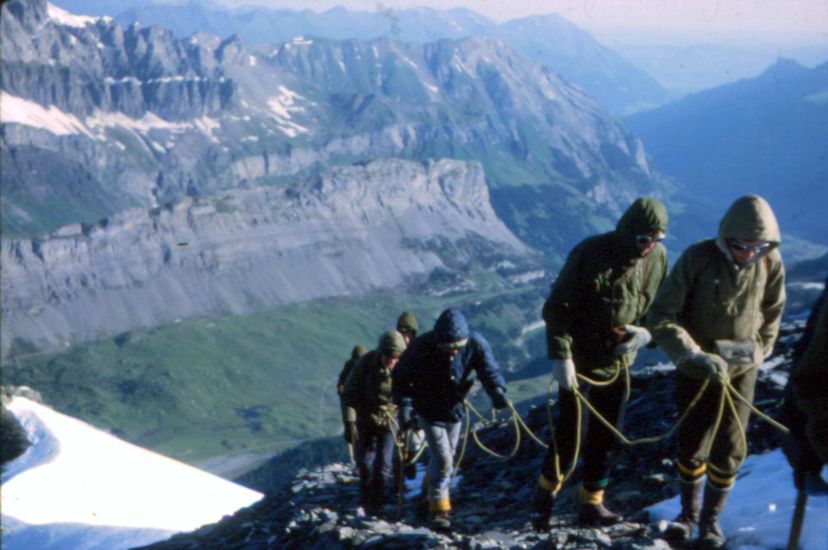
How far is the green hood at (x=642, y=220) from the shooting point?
29.1 ft

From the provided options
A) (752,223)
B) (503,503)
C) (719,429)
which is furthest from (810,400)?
(503,503)

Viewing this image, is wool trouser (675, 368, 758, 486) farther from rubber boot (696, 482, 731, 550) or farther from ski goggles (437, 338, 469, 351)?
ski goggles (437, 338, 469, 351)

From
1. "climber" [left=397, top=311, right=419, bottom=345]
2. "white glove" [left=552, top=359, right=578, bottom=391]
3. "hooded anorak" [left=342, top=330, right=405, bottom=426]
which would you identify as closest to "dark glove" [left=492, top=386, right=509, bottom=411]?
"white glove" [left=552, top=359, right=578, bottom=391]

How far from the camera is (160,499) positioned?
38719 mm

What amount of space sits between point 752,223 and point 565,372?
2555 millimetres

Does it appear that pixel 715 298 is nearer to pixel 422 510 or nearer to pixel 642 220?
pixel 642 220

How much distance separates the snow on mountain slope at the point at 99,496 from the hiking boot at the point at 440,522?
16540 mm

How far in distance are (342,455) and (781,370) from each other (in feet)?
525

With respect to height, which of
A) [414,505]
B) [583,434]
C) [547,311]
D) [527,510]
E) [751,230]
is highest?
[751,230]

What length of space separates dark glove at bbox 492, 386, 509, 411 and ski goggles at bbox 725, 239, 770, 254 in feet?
13.8

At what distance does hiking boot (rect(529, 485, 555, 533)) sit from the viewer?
10.4 metres

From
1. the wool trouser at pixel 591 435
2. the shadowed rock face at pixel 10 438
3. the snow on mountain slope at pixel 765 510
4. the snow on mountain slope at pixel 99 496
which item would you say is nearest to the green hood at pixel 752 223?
the wool trouser at pixel 591 435

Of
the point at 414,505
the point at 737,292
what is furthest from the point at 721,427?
the point at 414,505

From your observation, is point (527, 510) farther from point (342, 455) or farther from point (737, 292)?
point (342, 455)
